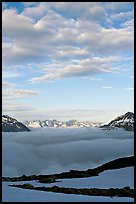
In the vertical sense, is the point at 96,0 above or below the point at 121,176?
above

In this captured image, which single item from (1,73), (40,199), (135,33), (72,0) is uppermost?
(72,0)

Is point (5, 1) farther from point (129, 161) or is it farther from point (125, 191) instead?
point (129, 161)

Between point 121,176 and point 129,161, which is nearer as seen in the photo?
point 121,176

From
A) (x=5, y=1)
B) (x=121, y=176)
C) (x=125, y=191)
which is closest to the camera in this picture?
(x=5, y=1)

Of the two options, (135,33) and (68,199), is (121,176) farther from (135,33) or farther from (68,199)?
(135,33)

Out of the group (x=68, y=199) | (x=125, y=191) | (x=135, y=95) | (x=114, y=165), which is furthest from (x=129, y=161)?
(x=135, y=95)

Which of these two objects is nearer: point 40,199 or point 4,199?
point 4,199

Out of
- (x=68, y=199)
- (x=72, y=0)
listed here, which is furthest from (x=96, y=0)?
(x=68, y=199)

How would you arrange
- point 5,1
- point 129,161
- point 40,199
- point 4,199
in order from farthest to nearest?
point 129,161
point 40,199
point 4,199
point 5,1

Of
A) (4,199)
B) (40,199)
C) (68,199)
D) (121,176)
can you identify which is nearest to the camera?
(4,199)
